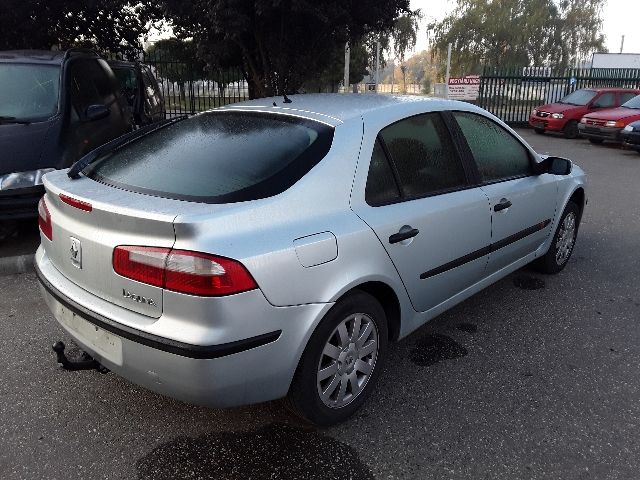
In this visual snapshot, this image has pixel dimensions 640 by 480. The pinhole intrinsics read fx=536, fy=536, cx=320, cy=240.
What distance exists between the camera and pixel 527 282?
444 centimetres

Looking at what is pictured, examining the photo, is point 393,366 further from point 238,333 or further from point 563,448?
point 238,333

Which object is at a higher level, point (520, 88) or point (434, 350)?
point (520, 88)

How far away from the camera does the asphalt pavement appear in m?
2.31

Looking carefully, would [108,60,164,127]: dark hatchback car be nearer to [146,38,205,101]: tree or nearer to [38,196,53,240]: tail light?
[38,196,53,240]: tail light

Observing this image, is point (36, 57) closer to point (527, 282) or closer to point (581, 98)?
point (527, 282)

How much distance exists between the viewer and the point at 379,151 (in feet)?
8.85

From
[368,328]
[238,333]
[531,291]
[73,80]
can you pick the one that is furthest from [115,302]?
[73,80]

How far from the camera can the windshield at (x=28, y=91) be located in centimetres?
517

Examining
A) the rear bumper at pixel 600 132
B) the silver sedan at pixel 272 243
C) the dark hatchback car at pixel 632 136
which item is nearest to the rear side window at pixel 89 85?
the silver sedan at pixel 272 243

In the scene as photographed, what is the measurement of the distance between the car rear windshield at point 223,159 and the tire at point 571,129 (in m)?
14.6

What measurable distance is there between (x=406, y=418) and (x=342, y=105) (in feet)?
5.52

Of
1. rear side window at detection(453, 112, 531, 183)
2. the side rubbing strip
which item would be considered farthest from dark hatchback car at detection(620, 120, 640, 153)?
rear side window at detection(453, 112, 531, 183)

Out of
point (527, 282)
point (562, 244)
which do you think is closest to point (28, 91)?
point (527, 282)

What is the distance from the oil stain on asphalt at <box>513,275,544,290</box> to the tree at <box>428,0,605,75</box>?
127 feet
